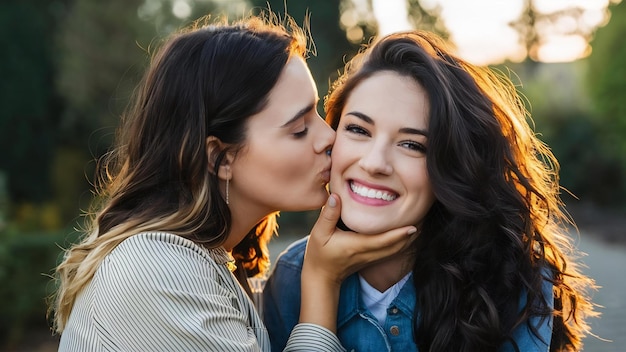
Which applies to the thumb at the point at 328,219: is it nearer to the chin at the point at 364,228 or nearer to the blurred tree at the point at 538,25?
the chin at the point at 364,228

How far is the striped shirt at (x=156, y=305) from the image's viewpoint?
7.60 feet

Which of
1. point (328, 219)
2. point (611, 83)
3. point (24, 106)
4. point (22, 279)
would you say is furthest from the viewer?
point (24, 106)

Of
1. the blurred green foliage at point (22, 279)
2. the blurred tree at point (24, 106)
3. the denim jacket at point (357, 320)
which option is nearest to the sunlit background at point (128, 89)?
the blurred tree at point (24, 106)

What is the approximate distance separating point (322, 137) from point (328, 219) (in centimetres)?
33

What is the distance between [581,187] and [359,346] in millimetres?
13547

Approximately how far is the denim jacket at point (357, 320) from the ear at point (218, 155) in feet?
2.11

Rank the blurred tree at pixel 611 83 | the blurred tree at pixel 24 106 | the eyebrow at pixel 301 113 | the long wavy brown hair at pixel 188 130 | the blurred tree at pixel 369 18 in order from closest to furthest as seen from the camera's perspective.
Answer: the long wavy brown hair at pixel 188 130 → the eyebrow at pixel 301 113 → the blurred tree at pixel 611 83 → the blurred tree at pixel 24 106 → the blurred tree at pixel 369 18

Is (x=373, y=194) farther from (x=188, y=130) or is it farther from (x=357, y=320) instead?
(x=188, y=130)

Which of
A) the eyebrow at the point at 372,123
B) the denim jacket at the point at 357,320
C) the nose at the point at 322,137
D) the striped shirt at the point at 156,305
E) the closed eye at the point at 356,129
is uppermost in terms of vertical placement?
the eyebrow at the point at 372,123

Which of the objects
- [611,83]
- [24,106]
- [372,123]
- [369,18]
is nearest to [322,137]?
[372,123]

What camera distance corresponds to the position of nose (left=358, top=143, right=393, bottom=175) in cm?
272

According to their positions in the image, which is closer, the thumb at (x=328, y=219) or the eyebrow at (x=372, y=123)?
the eyebrow at (x=372, y=123)

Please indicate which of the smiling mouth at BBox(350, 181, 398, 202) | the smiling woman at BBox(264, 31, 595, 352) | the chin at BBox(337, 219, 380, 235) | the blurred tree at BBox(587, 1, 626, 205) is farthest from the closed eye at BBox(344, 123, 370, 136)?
the blurred tree at BBox(587, 1, 626, 205)

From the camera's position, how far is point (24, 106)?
46.8 ft
